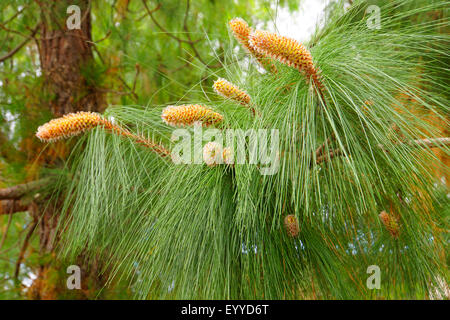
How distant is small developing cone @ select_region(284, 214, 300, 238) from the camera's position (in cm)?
55

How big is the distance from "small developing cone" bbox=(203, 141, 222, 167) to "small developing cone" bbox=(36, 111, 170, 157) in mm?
155

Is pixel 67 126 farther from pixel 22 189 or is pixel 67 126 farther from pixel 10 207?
pixel 10 207

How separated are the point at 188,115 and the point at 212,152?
6cm

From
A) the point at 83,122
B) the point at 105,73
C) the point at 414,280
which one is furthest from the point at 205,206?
the point at 105,73

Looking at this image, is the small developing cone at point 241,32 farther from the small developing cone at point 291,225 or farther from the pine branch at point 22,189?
the pine branch at point 22,189

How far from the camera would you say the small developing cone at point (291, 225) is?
1.82 feet

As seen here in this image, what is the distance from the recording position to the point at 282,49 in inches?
17.1

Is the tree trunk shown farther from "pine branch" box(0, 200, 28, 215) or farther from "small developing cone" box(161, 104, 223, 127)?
"small developing cone" box(161, 104, 223, 127)

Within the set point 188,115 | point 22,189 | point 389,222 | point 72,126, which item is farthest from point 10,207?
point 389,222

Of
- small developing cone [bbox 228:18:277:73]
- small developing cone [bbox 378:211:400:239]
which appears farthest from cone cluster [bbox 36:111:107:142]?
small developing cone [bbox 378:211:400:239]

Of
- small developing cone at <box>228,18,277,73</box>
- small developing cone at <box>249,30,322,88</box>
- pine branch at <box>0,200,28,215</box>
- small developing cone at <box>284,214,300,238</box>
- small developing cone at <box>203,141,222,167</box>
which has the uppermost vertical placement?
small developing cone at <box>228,18,277,73</box>

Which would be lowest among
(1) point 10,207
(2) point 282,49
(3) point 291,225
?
(1) point 10,207

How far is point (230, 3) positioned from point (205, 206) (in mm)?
1073

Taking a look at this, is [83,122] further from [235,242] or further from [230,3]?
[230,3]
